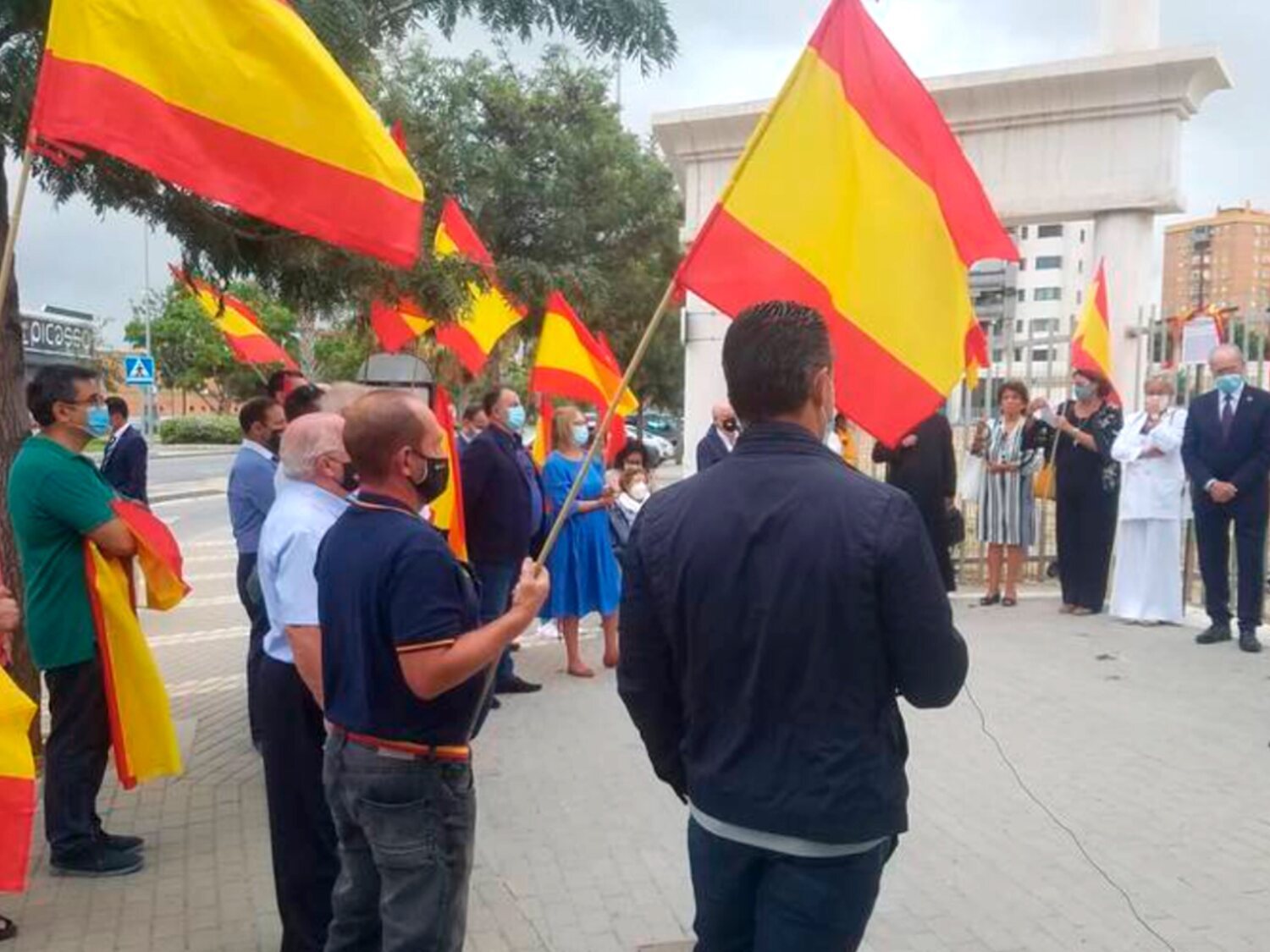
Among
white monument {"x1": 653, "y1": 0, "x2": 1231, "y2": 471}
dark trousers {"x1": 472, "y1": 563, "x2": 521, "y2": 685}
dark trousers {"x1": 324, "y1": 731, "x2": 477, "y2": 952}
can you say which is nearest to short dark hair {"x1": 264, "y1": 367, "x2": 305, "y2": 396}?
dark trousers {"x1": 472, "y1": 563, "x2": 521, "y2": 685}

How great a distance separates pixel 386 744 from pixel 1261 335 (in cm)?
877

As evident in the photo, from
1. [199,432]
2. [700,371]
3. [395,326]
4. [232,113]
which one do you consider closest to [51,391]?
[232,113]

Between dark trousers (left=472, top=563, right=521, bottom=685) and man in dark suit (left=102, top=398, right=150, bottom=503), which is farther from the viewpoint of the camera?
man in dark suit (left=102, top=398, right=150, bottom=503)

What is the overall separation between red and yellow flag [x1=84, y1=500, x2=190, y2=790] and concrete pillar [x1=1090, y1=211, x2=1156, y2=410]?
29.2ft

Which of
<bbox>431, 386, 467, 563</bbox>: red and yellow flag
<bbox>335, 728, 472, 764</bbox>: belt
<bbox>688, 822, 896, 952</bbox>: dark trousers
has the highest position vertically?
<bbox>431, 386, 467, 563</bbox>: red and yellow flag

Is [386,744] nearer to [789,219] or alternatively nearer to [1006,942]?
[789,219]

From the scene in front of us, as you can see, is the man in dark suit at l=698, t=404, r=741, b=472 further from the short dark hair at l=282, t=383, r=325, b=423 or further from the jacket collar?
the jacket collar

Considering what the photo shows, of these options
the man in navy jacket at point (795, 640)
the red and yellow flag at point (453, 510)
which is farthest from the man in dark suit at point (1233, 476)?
the man in navy jacket at point (795, 640)

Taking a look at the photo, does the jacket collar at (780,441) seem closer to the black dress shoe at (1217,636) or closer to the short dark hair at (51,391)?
the short dark hair at (51,391)

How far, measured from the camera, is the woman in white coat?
918 cm

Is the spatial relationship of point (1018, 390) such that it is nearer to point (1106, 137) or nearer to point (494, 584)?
point (1106, 137)

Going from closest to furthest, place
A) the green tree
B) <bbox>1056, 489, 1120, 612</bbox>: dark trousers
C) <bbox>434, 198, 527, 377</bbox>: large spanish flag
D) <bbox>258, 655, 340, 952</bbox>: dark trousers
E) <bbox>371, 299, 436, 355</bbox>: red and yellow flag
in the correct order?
<bbox>258, 655, 340, 952</bbox>: dark trousers < <bbox>434, 198, 527, 377</bbox>: large spanish flag < <bbox>371, 299, 436, 355</bbox>: red and yellow flag < <bbox>1056, 489, 1120, 612</bbox>: dark trousers < the green tree

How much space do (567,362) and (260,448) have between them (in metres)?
3.23

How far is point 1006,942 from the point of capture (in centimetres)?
399
